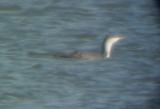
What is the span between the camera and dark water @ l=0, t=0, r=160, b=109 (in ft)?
28.5

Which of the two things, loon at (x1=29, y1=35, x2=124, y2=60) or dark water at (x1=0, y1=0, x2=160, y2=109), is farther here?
loon at (x1=29, y1=35, x2=124, y2=60)

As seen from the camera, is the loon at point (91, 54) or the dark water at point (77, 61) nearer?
the dark water at point (77, 61)

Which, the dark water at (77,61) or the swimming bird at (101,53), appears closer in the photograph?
the dark water at (77,61)

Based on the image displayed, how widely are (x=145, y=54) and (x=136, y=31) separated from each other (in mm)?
820

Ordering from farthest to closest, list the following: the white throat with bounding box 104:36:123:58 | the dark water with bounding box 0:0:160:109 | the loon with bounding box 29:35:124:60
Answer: the white throat with bounding box 104:36:123:58 < the loon with bounding box 29:35:124:60 < the dark water with bounding box 0:0:160:109

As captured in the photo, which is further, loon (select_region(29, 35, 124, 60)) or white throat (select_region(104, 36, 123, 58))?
white throat (select_region(104, 36, 123, 58))

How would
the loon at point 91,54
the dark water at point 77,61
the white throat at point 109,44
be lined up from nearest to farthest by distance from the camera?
the dark water at point 77,61, the loon at point 91,54, the white throat at point 109,44

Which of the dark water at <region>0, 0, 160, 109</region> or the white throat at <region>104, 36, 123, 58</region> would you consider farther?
the white throat at <region>104, 36, 123, 58</region>

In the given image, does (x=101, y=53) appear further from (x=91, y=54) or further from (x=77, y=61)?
(x=77, y=61)

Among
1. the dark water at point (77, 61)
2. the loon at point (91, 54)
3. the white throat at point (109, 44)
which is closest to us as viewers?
the dark water at point (77, 61)

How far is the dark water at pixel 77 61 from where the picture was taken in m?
8.67

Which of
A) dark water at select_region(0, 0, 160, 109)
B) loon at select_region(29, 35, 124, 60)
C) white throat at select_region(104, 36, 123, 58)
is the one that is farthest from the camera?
white throat at select_region(104, 36, 123, 58)

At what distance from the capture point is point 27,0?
41.3 ft

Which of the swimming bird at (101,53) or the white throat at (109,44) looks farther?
the white throat at (109,44)
